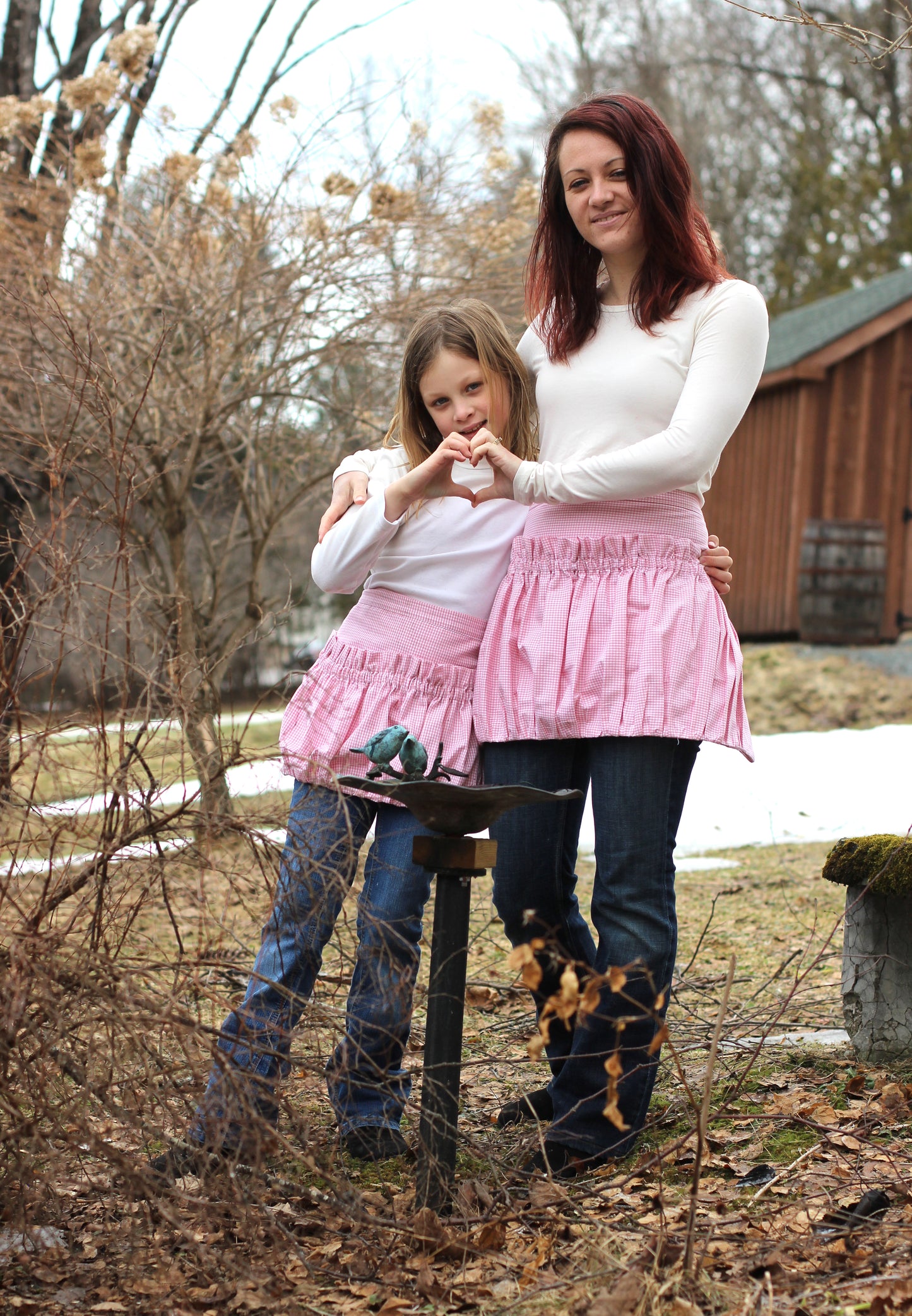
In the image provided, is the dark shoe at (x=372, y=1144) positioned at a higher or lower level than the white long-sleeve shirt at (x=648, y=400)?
lower

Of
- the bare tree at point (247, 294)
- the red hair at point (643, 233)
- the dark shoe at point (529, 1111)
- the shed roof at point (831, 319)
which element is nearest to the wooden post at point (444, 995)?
the dark shoe at point (529, 1111)

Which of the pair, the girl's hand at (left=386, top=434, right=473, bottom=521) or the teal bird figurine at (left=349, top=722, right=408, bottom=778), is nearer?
the teal bird figurine at (left=349, top=722, right=408, bottom=778)

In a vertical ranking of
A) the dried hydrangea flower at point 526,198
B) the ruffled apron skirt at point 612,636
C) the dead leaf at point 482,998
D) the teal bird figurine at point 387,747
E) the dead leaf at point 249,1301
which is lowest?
the dead leaf at point 482,998

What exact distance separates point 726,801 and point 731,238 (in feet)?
61.5

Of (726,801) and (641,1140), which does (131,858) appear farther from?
(726,801)

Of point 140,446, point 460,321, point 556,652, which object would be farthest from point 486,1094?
point 140,446

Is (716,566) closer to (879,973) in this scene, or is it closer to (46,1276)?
(879,973)

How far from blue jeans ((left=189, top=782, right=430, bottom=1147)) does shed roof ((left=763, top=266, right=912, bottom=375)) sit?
11.0 metres

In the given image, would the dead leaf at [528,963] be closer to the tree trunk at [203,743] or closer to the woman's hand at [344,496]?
the tree trunk at [203,743]

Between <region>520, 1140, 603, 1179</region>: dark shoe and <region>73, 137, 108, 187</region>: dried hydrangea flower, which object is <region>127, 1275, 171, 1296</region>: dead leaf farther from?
<region>73, 137, 108, 187</region>: dried hydrangea flower

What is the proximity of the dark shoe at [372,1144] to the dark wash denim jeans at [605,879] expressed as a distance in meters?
0.36

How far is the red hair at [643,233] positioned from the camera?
2541mm

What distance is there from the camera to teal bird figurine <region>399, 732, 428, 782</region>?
228cm

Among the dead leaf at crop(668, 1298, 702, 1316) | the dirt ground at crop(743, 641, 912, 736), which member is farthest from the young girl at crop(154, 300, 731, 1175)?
the dirt ground at crop(743, 641, 912, 736)
